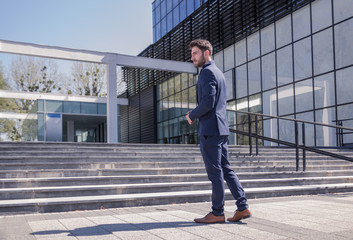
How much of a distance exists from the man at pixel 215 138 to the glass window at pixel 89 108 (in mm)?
26045

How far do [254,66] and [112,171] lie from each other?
15.3m

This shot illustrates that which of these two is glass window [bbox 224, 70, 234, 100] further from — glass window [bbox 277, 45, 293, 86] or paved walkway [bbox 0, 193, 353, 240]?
paved walkway [bbox 0, 193, 353, 240]

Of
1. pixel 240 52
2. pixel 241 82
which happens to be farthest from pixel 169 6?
pixel 241 82

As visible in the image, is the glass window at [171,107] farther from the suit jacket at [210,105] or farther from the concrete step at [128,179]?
the suit jacket at [210,105]

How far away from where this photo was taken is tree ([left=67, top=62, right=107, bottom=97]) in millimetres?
36188

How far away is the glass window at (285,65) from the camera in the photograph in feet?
59.8

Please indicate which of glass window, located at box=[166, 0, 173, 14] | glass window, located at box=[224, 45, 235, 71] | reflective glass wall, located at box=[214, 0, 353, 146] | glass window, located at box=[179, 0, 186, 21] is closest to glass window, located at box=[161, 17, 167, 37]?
glass window, located at box=[166, 0, 173, 14]

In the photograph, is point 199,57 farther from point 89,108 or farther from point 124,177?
point 89,108

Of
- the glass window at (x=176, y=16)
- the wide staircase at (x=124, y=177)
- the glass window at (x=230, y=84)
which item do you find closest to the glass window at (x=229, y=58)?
the glass window at (x=230, y=84)

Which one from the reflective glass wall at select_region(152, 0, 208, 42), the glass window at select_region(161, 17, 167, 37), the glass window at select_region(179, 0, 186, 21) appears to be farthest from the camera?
the glass window at select_region(161, 17, 167, 37)

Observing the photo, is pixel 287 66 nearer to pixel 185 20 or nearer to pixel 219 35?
pixel 219 35

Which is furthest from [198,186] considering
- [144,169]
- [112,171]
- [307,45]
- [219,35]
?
[219,35]

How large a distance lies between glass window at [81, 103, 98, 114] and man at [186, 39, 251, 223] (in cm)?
2605

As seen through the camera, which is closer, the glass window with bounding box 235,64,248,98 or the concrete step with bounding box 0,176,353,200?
the concrete step with bounding box 0,176,353,200
